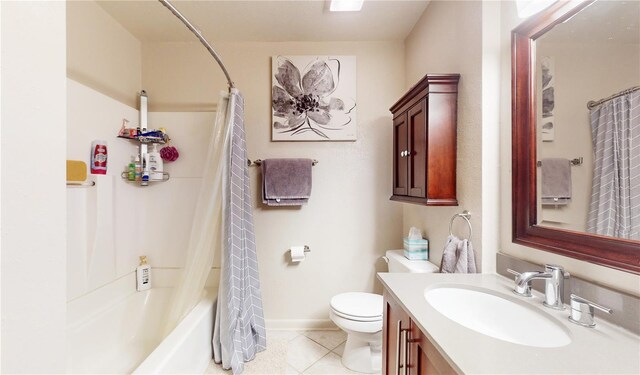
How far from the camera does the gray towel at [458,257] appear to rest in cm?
123

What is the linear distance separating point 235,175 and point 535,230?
159 centimetres

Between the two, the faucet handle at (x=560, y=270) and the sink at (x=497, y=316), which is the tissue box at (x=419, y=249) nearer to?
the sink at (x=497, y=316)

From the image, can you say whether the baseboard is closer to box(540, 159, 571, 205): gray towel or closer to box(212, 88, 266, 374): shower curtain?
box(212, 88, 266, 374): shower curtain

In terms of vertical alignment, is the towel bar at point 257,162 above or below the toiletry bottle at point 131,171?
above

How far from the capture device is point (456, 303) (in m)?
1.02

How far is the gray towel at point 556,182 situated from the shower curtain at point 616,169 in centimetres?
9

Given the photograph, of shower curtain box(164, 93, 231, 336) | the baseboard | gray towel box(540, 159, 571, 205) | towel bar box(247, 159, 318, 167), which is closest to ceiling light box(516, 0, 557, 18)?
gray towel box(540, 159, 571, 205)

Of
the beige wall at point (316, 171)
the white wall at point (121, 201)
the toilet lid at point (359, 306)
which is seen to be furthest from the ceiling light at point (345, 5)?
the toilet lid at point (359, 306)

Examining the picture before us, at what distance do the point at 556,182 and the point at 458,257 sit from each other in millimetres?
523

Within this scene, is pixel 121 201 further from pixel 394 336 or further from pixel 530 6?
pixel 530 6

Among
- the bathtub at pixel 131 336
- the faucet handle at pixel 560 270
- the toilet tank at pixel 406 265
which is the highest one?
the faucet handle at pixel 560 270

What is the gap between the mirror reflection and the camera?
0.75 m

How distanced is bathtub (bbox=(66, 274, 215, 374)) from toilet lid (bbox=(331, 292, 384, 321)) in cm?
86

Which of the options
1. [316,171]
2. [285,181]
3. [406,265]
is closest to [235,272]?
[285,181]
